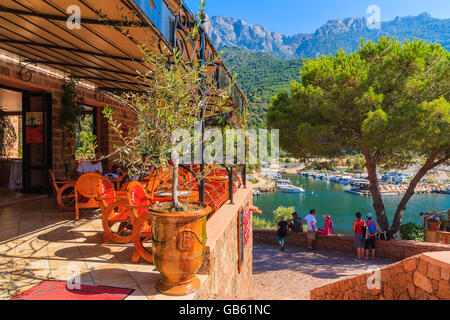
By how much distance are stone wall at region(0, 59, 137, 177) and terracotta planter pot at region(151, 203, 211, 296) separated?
297 cm

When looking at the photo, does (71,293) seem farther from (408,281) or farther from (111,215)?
(408,281)

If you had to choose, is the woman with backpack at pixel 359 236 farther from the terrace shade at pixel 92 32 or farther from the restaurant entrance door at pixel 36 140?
the restaurant entrance door at pixel 36 140

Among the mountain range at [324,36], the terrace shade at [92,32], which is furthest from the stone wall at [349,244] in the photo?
the mountain range at [324,36]

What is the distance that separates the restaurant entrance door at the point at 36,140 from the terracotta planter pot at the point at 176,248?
518 centimetres

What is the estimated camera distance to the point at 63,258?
2.61 metres

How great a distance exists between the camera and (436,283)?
7.69 ft

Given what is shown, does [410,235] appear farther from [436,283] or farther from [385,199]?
[385,199]

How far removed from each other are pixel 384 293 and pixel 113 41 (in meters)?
4.35

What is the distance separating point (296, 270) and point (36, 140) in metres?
7.19

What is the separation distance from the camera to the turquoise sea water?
25892 millimetres

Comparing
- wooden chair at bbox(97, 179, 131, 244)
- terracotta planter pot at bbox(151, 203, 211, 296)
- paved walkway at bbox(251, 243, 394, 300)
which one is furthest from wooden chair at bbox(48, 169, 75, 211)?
paved walkway at bbox(251, 243, 394, 300)

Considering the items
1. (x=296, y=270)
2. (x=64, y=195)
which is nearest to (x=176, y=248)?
(x=64, y=195)
